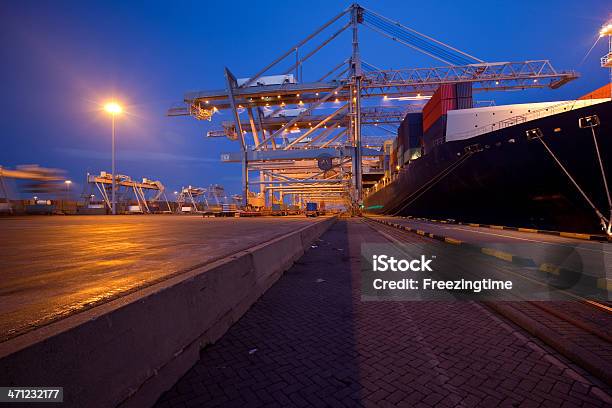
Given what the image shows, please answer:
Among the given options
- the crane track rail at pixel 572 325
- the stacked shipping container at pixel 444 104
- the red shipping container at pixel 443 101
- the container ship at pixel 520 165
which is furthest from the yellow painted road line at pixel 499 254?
the red shipping container at pixel 443 101

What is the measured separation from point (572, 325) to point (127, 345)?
4.09 meters

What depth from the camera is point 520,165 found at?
42.9ft

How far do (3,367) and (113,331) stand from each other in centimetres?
53

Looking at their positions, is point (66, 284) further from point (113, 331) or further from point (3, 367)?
point (3, 367)

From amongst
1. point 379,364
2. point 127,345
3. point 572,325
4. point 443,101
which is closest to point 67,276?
point 127,345

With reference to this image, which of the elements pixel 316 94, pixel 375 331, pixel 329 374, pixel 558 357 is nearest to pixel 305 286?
pixel 375 331

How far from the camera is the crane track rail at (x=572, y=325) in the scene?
92.9 inches

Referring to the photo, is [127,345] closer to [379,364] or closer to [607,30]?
[379,364]

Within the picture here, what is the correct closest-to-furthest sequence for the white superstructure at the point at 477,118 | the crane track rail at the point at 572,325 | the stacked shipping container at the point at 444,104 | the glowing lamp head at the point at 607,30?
the crane track rail at the point at 572,325, the glowing lamp head at the point at 607,30, the white superstructure at the point at 477,118, the stacked shipping container at the point at 444,104

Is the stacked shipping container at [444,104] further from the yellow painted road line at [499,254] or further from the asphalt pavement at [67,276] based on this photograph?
the asphalt pavement at [67,276]

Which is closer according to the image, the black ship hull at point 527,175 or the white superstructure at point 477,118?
the black ship hull at point 527,175

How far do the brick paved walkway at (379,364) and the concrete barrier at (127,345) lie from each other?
201 millimetres

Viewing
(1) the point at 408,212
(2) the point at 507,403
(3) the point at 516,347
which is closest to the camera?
(2) the point at 507,403

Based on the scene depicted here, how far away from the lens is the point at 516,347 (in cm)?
269
